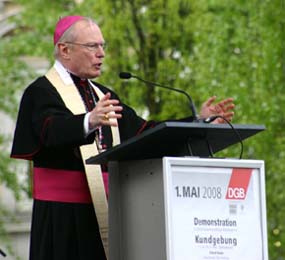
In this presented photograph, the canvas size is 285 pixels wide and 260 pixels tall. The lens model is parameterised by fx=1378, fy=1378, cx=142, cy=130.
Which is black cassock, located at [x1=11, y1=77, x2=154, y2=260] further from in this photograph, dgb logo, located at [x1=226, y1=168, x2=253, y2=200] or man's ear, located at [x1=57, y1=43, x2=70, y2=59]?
dgb logo, located at [x1=226, y1=168, x2=253, y2=200]

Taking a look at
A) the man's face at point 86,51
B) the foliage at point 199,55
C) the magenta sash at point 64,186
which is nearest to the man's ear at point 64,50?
the man's face at point 86,51

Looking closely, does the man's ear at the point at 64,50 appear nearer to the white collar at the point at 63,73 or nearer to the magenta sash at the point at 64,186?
the white collar at the point at 63,73

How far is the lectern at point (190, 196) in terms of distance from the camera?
7008 mm

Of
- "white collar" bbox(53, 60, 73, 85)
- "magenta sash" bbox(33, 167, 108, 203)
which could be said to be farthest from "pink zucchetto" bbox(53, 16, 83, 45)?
"magenta sash" bbox(33, 167, 108, 203)

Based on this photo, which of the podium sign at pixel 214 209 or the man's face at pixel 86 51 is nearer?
the podium sign at pixel 214 209

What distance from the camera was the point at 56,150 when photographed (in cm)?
797

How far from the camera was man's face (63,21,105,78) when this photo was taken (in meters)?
8.13

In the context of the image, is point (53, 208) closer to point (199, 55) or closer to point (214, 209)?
point (214, 209)

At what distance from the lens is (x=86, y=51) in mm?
8141

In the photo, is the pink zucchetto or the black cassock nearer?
the black cassock

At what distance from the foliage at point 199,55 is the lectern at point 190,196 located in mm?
9049

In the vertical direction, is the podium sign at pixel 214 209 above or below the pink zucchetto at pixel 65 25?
below

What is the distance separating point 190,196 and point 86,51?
1.46m

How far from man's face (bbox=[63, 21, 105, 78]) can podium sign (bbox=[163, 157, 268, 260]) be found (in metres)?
1.34
